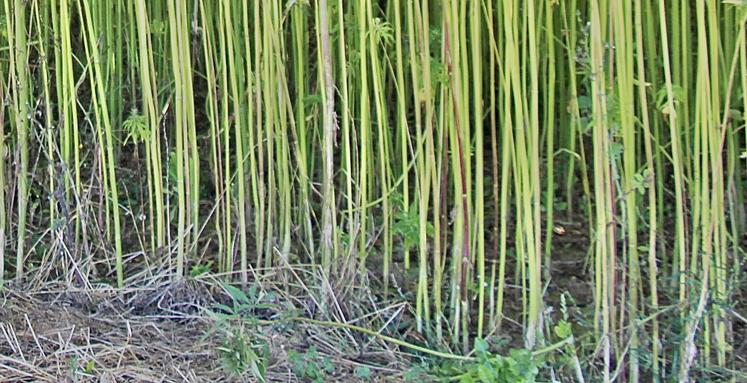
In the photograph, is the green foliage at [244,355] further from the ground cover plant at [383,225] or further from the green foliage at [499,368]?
the green foliage at [499,368]

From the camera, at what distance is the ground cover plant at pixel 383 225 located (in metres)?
1.57

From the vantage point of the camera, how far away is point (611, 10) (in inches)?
58.9

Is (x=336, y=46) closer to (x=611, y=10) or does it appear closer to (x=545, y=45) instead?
(x=545, y=45)

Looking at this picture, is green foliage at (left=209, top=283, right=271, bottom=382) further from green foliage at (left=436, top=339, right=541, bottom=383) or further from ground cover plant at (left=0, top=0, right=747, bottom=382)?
green foliage at (left=436, top=339, right=541, bottom=383)

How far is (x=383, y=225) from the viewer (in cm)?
184

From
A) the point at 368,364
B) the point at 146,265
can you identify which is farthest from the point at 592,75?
the point at 146,265

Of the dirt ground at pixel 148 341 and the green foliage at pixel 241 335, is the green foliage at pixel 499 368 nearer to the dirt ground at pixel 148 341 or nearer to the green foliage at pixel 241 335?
the dirt ground at pixel 148 341

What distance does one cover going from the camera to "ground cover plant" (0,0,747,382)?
61.8 inches

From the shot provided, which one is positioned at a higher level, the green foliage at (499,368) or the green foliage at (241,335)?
the green foliage at (241,335)

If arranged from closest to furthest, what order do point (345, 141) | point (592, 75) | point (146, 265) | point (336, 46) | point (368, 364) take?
1. point (592, 75)
2. point (368, 364)
3. point (345, 141)
4. point (146, 265)
5. point (336, 46)

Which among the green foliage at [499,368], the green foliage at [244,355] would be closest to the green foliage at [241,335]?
the green foliage at [244,355]

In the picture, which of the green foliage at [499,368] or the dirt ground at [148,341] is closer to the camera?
the green foliage at [499,368]

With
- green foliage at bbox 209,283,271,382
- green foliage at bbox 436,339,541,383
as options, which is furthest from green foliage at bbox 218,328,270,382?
green foliage at bbox 436,339,541,383

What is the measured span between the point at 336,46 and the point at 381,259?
52 centimetres
